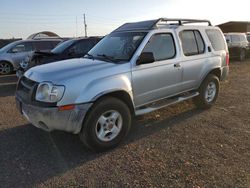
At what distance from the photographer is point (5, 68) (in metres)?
12.9

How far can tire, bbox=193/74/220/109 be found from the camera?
20.9 ft

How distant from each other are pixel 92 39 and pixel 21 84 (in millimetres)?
6258

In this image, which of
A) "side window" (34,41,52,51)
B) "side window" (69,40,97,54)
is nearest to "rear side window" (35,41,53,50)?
"side window" (34,41,52,51)

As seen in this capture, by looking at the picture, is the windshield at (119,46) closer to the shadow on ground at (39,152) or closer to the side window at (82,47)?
the shadow on ground at (39,152)

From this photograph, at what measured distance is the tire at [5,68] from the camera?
42.0 ft

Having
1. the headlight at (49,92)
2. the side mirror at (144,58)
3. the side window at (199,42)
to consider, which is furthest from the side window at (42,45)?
the headlight at (49,92)

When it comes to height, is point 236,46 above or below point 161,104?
above

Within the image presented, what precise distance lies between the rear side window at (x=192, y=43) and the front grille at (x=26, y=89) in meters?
2.97

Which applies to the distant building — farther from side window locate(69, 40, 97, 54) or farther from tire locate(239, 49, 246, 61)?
side window locate(69, 40, 97, 54)

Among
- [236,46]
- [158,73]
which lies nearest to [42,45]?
[158,73]

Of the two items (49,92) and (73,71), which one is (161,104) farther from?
(49,92)

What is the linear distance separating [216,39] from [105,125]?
12.2 feet

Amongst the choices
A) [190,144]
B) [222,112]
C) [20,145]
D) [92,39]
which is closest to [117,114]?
[190,144]

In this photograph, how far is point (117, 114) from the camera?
178 inches
